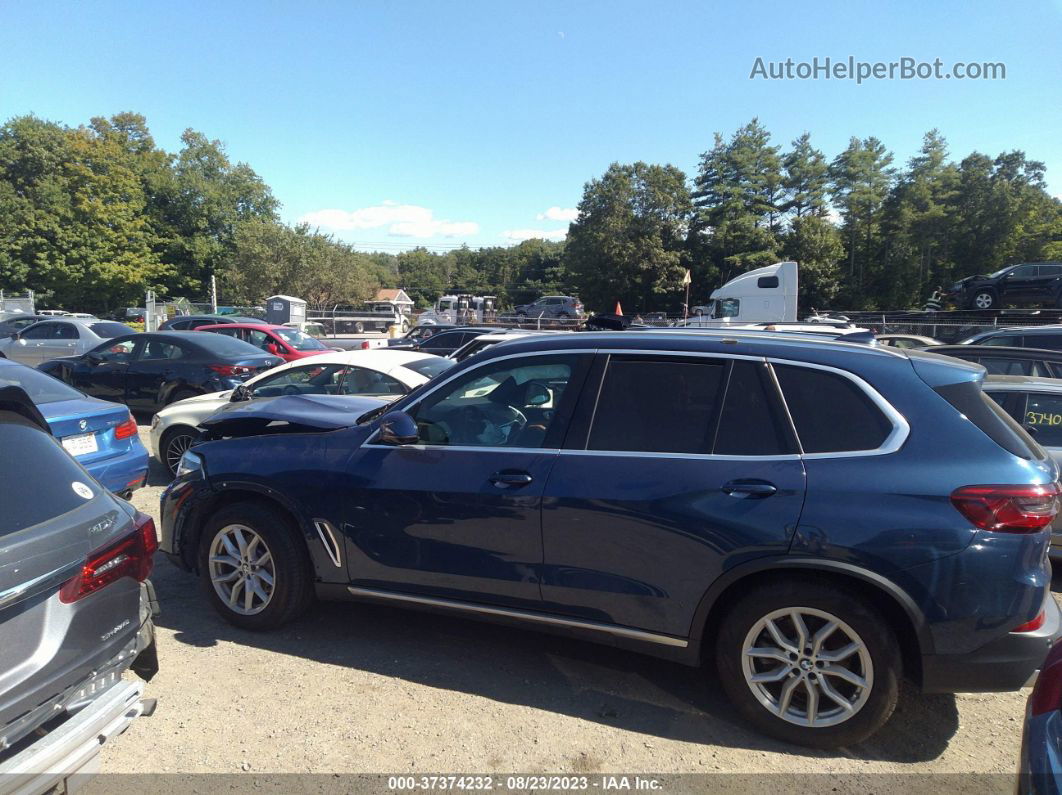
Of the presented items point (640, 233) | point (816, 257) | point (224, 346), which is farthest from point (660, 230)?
point (224, 346)

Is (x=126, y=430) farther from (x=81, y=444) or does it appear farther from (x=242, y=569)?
(x=242, y=569)

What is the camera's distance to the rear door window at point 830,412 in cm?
294

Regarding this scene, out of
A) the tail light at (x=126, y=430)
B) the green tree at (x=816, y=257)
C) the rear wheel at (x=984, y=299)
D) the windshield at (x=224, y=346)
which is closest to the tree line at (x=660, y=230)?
the green tree at (x=816, y=257)

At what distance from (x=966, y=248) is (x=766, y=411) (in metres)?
49.7

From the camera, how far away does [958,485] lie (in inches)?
108

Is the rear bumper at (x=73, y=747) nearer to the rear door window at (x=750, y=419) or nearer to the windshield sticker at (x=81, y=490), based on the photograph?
the windshield sticker at (x=81, y=490)

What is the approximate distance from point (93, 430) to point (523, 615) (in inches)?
174

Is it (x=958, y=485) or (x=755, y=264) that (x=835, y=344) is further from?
(x=755, y=264)

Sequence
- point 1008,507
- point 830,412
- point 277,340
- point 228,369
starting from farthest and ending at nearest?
point 277,340
point 228,369
point 830,412
point 1008,507

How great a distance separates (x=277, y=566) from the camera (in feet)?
12.7

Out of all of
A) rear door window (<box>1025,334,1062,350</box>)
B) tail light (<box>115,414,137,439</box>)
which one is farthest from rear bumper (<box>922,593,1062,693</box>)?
rear door window (<box>1025,334,1062,350</box>)

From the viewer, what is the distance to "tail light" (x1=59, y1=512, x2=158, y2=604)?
235 cm

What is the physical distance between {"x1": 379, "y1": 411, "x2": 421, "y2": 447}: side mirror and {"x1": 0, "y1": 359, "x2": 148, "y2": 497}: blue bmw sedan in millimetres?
3195

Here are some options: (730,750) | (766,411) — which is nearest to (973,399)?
(766,411)
